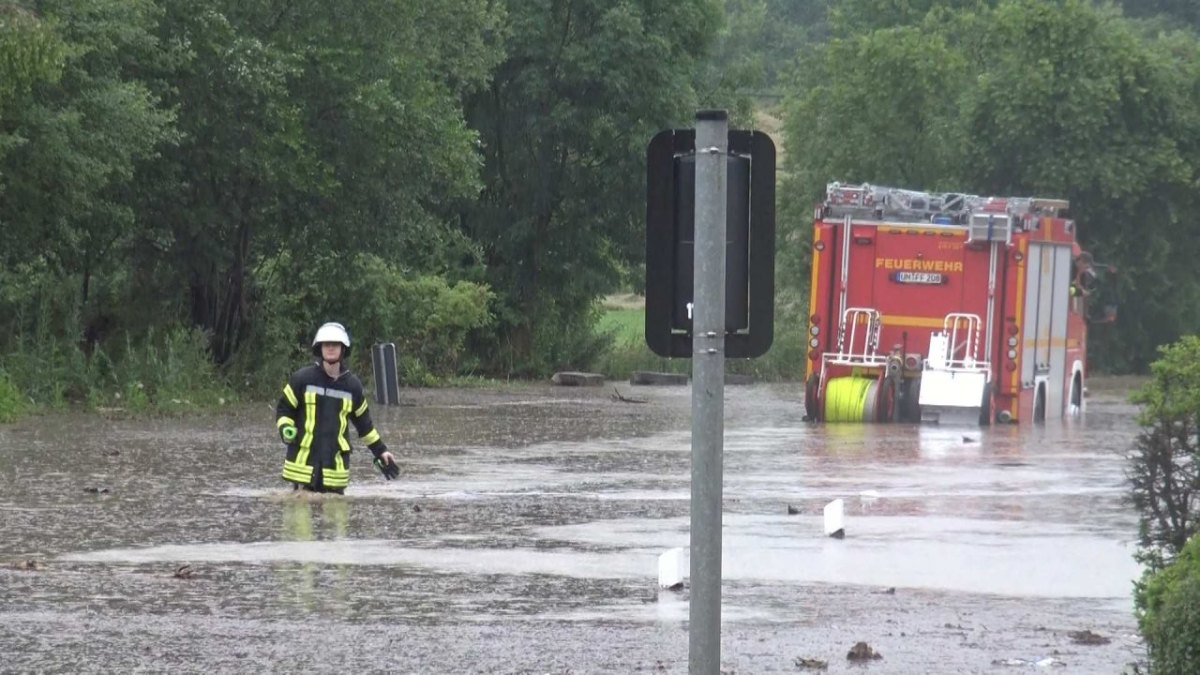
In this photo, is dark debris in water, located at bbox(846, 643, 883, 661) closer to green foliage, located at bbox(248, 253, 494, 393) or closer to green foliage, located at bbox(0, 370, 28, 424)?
green foliage, located at bbox(0, 370, 28, 424)

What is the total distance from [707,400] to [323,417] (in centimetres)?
820

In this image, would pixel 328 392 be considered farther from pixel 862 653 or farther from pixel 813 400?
pixel 813 400

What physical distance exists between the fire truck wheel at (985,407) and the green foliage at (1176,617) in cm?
1849

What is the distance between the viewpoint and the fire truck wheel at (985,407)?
2600 centimetres

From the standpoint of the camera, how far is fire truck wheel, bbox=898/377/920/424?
26.7 meters

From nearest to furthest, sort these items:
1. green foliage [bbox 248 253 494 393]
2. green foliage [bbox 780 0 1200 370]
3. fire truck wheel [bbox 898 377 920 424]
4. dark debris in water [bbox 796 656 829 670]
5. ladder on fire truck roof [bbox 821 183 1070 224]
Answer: dark debris in water [bbox 796 656 829 670]
fire truck wheel [bbox 898 377 920 424]
ladder on fire truck roof [bbox 821 183 1070 224]
green foliage [bbox 248 253 494 393]
green foliage [bbox 780 0 1200 370]

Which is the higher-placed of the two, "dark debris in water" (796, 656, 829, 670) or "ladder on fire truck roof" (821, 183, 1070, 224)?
"ladder on fire truck roof" (821, 183, 1070, 224)

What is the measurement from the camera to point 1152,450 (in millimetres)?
10438

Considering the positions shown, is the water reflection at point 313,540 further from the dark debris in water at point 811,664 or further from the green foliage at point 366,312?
the green foliage at point 366,312

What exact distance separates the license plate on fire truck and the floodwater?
17.2ft

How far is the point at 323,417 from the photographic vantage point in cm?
1401

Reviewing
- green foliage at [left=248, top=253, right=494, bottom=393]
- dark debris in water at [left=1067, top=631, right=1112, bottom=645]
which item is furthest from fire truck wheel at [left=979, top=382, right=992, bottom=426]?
dark debris in water at [left=1067, top=631, right=1112, bottom=645]

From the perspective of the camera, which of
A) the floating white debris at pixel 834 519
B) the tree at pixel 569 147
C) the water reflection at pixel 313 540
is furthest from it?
the tree at pixel 569 147

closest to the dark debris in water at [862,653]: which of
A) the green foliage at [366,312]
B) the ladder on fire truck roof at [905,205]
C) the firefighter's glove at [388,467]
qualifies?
the firefighter's glove at [388,467]
